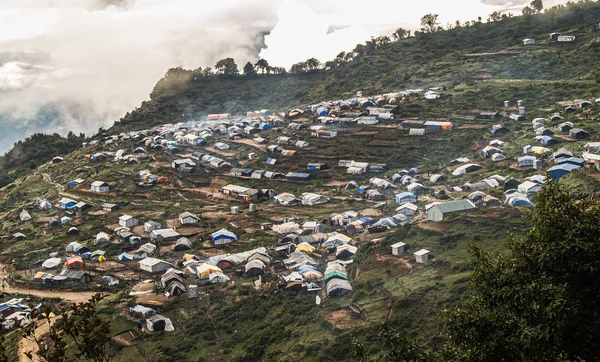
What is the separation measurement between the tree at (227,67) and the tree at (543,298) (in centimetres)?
10900

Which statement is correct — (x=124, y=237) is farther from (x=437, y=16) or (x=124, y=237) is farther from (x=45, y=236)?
(x=437, y=16)

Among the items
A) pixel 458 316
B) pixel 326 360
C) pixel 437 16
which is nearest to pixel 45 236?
pixel 326 360

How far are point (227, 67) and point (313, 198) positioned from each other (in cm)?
6981

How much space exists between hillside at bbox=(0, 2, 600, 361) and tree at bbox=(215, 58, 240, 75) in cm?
1513

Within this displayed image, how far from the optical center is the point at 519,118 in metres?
64.3

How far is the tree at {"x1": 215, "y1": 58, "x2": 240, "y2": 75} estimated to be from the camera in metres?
116

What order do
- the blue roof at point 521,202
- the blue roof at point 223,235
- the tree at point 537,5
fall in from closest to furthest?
the blue roof at point 521,202 < the blue roof at point 223,235 < the tree at point 537,5

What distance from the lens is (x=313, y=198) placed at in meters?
53.8

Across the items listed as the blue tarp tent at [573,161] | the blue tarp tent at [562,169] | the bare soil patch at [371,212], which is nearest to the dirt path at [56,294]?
the bare soil patch at [371,212]

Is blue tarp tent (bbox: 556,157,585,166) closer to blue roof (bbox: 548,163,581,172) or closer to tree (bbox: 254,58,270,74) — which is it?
blue roof (bbox: 548,163,581,172)

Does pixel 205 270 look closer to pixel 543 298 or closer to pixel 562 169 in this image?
pixel 562 169

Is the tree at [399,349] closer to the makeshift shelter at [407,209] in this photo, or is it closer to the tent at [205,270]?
the tent at [205,270]

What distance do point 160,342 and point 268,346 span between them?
6.21 metres

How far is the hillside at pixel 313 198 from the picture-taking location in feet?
99.1
